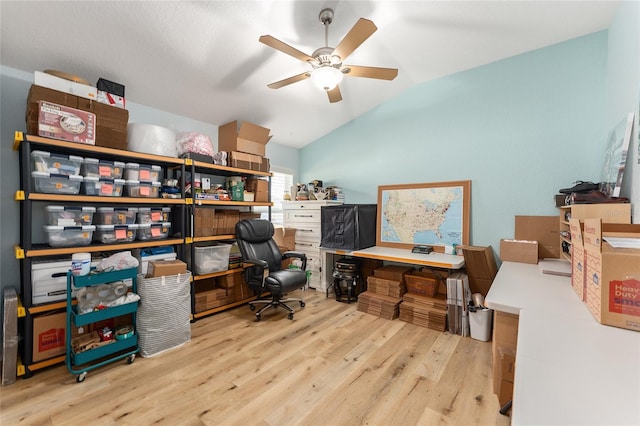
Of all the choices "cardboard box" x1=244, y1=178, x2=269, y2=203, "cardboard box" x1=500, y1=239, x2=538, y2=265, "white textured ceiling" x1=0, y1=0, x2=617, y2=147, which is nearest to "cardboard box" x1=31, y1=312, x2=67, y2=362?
"white textured ceiling" x1=0, y1=0, x2=617, y2=147

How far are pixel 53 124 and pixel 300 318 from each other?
8.89ft

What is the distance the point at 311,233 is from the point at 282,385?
2.29 m

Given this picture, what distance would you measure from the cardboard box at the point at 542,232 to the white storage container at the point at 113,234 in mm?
3917

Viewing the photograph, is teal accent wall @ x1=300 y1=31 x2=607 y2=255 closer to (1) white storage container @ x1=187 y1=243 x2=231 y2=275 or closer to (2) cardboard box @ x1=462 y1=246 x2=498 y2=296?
(2) cardboard box @ x1=462 y1=246 x2=498 y2=296

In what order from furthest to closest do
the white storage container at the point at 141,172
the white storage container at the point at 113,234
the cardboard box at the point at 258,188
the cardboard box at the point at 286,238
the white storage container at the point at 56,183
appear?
1. the cardboard box at the point at 286,238
2. the cardboard box at the point at 258,188
3. the white storage container at the point at 141,172
4. the white storage container at the point at 113,234
5. the white storage container at the point at 56,183

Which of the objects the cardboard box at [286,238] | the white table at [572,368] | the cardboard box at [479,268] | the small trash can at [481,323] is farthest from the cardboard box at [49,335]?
the cardboard box at [479,268]

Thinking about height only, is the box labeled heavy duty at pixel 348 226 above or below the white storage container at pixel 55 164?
below

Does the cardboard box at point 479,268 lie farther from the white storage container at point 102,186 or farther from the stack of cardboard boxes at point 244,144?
the white storage container at point 102,186

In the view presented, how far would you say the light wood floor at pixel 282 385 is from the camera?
153cm

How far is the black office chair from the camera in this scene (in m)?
2.71

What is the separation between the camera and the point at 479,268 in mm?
2670

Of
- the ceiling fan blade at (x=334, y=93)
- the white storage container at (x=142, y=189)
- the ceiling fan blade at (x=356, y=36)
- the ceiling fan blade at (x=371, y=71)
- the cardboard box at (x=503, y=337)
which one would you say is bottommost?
the cardboard box at (x=503, y=337)

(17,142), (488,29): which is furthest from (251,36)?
(488,29)

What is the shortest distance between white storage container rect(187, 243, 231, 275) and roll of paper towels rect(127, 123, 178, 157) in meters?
1.07
